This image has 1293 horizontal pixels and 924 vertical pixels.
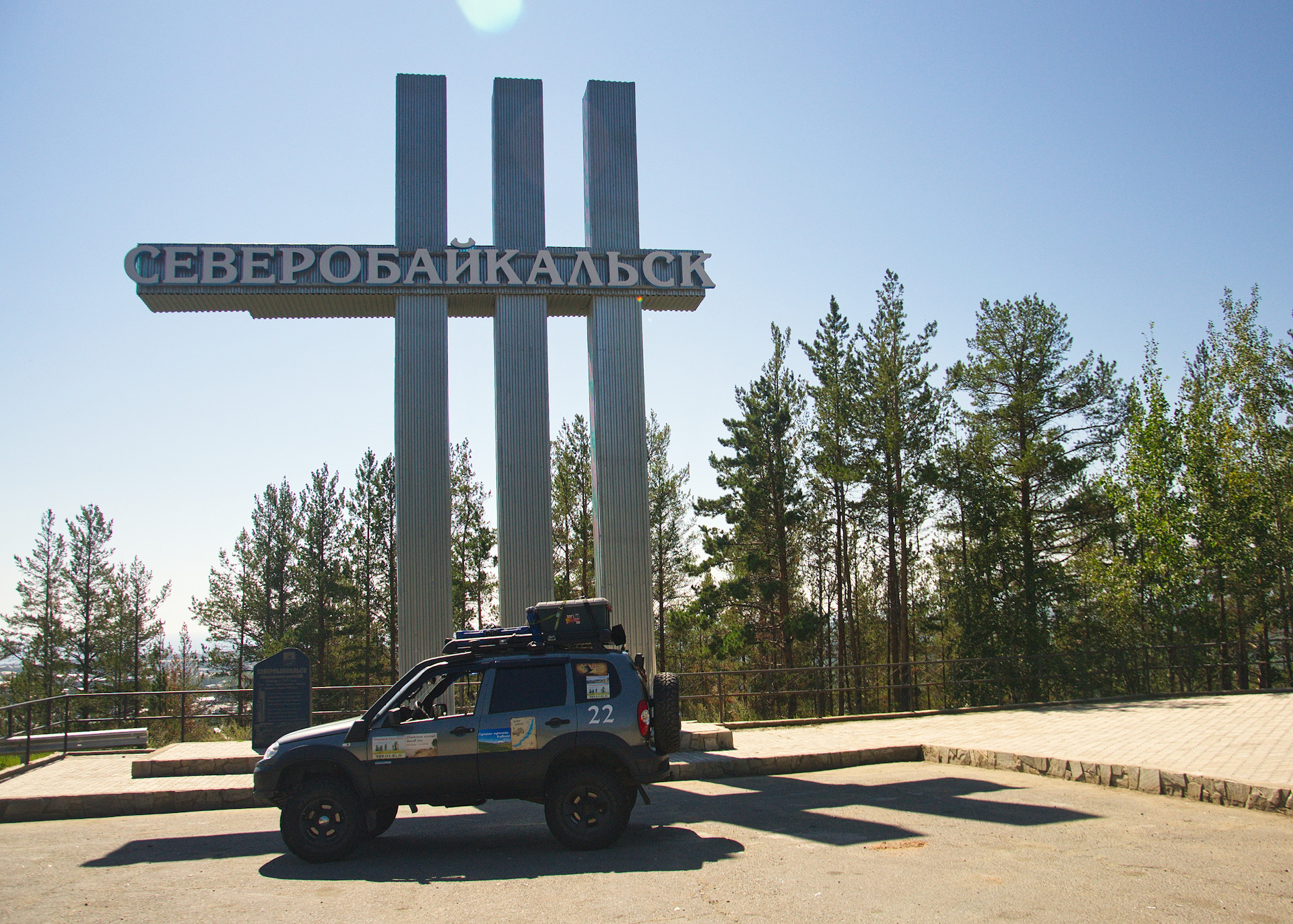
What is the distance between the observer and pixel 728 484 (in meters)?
35.3

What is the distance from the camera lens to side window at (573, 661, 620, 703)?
8312 mm

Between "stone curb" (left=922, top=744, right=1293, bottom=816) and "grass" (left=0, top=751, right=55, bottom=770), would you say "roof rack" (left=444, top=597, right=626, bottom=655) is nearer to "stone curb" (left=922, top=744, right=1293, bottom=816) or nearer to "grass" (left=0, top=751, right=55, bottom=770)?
"stone curb" (left=922, top=744, right=1293, bottom=816)

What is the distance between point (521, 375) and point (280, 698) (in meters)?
6.62

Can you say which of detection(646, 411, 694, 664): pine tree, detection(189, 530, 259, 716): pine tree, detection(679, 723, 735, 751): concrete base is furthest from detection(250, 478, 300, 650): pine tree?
detection(679, 723, 735, 751): concrete base

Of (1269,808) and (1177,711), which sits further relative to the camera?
(1177,711)

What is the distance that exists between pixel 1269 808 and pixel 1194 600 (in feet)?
73.5

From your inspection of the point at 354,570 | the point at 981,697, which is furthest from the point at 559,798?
the point at 354,570

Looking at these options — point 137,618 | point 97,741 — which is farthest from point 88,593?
point 97,741

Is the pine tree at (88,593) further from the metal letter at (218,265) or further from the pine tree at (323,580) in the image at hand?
the metal letter at (218,265)

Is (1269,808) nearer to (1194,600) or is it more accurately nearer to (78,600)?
(1194,600)

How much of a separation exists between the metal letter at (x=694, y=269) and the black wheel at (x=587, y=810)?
10095 millimetres

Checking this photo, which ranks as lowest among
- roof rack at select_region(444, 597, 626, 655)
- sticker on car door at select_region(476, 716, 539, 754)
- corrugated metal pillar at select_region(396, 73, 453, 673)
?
sticker on car door at select_region(476, 716, 539, 754)

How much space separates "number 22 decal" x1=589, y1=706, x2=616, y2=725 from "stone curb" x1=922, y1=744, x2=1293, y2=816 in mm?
6146

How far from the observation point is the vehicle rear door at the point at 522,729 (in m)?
8.08
